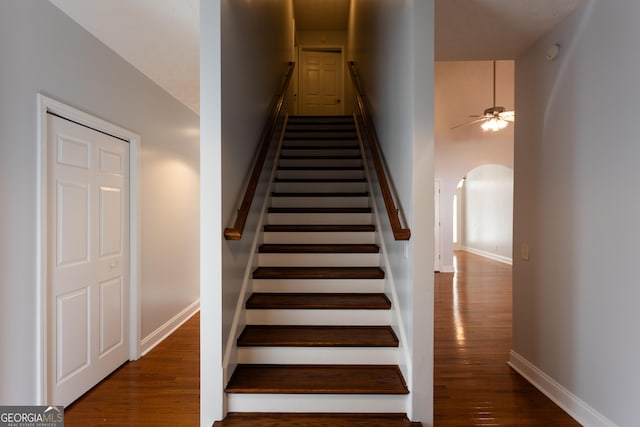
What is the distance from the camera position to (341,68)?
6.84 meters

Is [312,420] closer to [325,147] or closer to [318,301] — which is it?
[318,301]

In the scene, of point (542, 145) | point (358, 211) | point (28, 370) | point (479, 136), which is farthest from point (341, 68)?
point (28, 370)

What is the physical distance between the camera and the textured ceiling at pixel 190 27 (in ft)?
7.02

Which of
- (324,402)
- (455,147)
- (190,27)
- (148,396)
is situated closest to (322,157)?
(190,27)

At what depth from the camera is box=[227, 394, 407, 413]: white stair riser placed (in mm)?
1949

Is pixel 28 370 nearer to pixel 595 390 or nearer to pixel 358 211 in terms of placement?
pixel 358 211

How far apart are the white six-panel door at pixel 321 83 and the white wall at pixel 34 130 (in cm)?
380

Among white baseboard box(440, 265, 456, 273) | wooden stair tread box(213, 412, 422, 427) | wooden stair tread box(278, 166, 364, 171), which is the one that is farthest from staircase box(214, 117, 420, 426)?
white baseboard box(440, 265, 456, 273)

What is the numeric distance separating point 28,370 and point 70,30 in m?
2.21

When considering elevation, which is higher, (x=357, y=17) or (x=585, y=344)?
(x=357, y=17)

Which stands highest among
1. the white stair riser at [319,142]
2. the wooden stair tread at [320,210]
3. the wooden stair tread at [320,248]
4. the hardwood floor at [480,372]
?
the white stair riser at [319,142]

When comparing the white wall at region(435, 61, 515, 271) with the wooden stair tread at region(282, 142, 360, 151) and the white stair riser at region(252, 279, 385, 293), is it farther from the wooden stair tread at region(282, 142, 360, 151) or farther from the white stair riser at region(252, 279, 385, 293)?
the white stair riser at region(252, 279, 385, 293)
